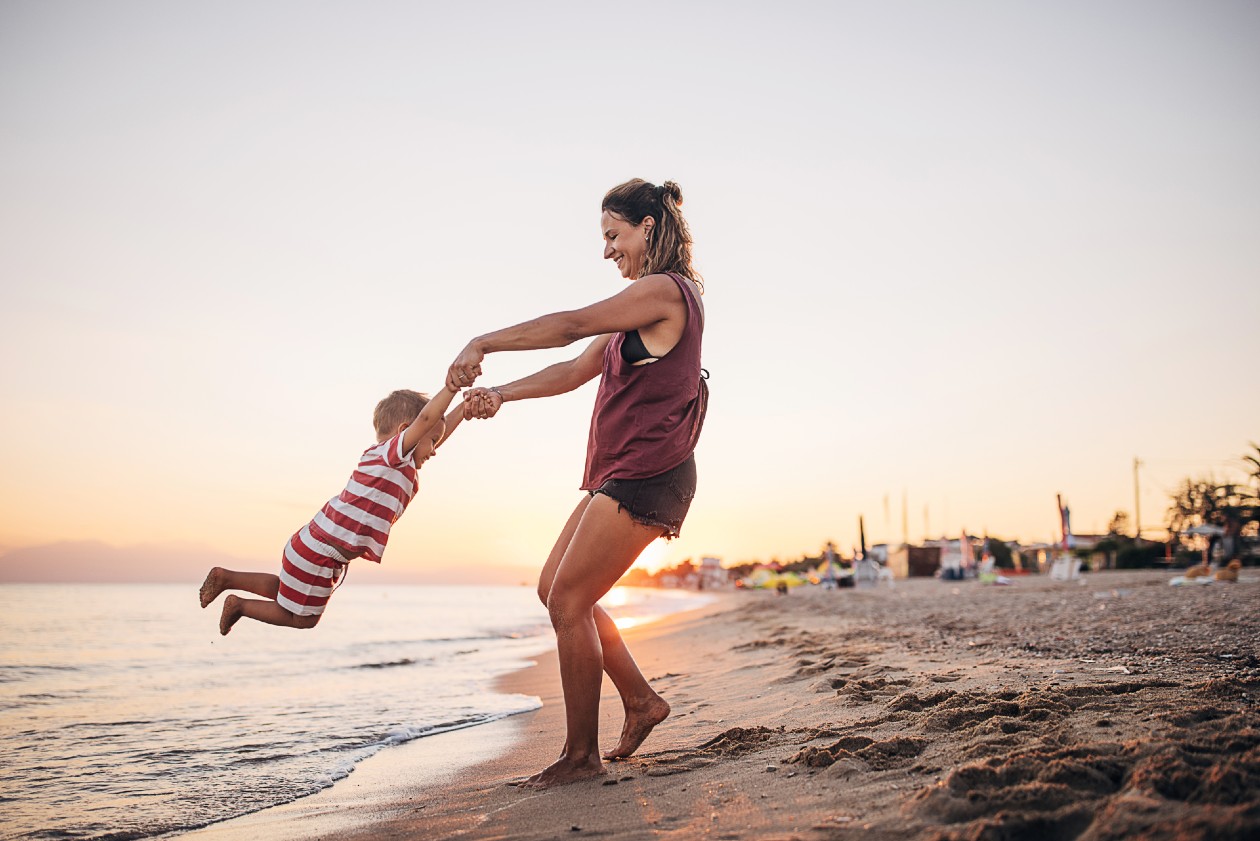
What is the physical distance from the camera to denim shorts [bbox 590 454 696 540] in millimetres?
3148

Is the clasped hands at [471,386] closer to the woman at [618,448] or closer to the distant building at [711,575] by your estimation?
the woman at [618,448]

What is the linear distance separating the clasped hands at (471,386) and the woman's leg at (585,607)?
695mm

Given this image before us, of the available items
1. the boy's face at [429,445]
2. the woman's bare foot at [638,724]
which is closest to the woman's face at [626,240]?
the boy's face at [429,445]

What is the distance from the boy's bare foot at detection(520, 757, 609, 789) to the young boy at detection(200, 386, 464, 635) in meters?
1.24

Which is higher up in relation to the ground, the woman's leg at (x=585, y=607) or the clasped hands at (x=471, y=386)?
the clasped hands at (x=471, y=386)

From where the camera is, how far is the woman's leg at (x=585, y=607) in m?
3.15

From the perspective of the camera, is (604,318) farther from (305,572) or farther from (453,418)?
(305,572)

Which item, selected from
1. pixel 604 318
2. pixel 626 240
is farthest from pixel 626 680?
pixel 626 240

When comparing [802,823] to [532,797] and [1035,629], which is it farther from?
[1035,629]

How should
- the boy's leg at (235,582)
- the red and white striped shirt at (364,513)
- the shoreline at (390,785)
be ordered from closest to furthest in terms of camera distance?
the shoreline at (390,785)
the red and white striped shirt at (364,513)
the boy's leg at (235,582)

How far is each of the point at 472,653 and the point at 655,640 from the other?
3.06m

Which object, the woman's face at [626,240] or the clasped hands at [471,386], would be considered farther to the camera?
the woman's face at [626,240]

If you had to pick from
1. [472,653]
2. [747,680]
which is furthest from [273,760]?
[472,653]

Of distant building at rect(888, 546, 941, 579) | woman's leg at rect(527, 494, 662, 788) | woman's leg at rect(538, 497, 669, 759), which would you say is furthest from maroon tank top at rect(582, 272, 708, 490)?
distant building at rect(888, 546, 941, 579)
